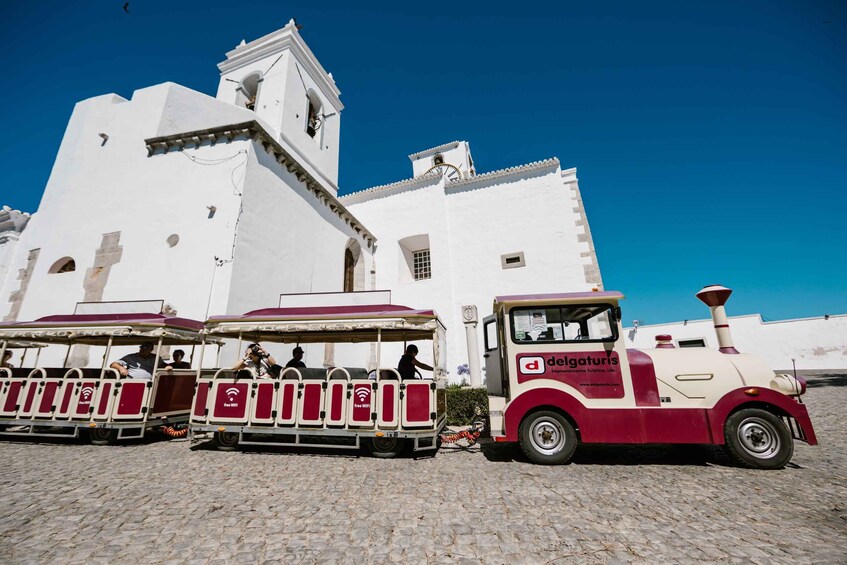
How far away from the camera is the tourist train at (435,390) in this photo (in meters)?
4.79

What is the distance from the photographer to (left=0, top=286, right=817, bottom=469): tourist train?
479cm

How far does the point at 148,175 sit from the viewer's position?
1084 cm

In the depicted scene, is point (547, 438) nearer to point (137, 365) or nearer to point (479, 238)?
point (137, 365)

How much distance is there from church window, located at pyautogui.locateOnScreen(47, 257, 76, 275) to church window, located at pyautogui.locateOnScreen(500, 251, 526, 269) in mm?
15686

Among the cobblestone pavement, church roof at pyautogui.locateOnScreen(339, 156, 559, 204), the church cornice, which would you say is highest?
church roof at pyautogui.locateOnScreen(339, 156, 559, 204)

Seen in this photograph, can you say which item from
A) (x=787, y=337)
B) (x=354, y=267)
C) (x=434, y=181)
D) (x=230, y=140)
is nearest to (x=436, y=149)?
(x=434, y=181)

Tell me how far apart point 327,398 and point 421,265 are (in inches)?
498

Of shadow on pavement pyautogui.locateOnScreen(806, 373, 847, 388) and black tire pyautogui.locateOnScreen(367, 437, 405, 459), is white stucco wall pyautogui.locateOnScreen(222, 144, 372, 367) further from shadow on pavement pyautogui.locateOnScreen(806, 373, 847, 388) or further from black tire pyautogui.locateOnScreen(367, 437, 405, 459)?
shadow on pavement pyautogui.locateOnScreen(806, 373, 847, 388)

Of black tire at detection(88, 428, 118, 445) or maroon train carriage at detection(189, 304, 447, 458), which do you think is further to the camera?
black tire at detection(88, 428, 118, 445)

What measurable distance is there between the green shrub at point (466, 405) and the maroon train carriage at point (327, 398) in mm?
2493

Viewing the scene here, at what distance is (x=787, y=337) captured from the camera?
73.9ft

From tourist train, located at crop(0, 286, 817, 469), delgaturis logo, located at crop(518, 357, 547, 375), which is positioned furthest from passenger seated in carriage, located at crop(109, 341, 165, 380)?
delgaturis logo, located at crop(518, 357, 547, 375)

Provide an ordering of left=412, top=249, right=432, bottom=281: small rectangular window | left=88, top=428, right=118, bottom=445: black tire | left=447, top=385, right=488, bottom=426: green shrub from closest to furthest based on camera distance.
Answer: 1. left=88, top=428, right=118, bottom=445: black tire
2. left=447, top=385, right=488, bottom=426: green shrub
3. left=412, top=249, right=432, bottom=281: small rectangular window

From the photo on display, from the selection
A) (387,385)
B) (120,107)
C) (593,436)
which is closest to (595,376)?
(593,436)
